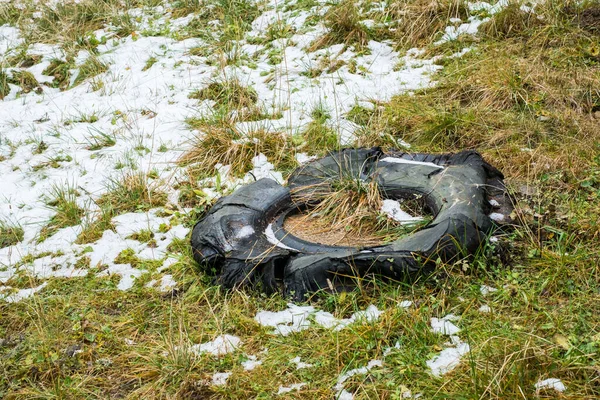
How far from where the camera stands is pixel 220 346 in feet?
10.8

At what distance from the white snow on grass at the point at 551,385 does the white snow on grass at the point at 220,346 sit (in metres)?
1.48

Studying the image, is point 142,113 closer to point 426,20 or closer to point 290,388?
point 426,20

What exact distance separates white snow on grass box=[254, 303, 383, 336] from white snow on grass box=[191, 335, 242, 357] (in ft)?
0.58

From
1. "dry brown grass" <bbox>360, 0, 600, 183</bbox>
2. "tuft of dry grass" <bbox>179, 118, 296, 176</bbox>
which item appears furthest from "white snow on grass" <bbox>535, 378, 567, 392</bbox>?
"tuft of dry grass" <bbox>179, 118, 296, 176</bbox>

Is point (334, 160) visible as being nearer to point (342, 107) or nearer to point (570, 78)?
point (342, 107)

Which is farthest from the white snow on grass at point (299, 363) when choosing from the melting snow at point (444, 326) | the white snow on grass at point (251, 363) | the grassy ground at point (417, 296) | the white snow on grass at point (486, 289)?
the white snow on grass at point (486, 289)

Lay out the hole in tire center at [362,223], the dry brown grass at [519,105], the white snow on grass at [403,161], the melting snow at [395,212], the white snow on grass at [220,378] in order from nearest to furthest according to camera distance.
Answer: the white snow on grass at [220,378] < the hole in tire center at [362,223] < the melting snow at [395,212] < the white snow on grass at [403,161] < the dry brown grass at [519,105]

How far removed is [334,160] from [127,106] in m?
2.87

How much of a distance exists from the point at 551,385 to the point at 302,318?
1.32 meters

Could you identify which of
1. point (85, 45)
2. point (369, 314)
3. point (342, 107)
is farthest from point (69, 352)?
point (85, 45)

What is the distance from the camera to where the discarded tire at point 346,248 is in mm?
3496

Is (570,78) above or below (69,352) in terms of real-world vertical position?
above

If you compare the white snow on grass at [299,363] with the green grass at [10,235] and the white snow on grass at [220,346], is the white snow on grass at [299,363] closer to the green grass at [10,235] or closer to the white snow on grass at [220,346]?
the white snow on grass at [220,346]

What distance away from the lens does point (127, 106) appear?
650cm
